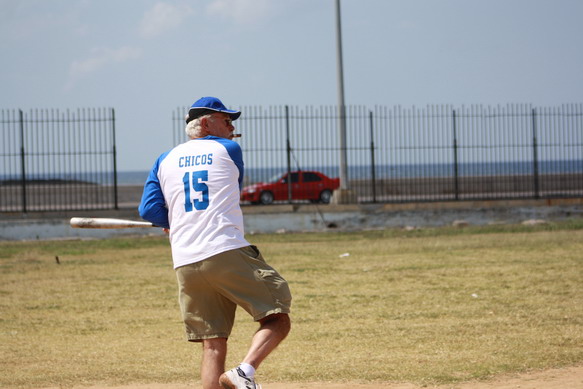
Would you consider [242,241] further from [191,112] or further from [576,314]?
[576,314]

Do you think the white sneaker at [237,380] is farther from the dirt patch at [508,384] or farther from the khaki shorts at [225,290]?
the dirt patch at [508,384]

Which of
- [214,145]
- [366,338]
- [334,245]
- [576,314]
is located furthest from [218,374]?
[334,245]

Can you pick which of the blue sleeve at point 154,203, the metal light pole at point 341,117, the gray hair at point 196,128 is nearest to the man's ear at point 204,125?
the gray hair at point 196,128

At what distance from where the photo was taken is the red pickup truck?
76.2 feet

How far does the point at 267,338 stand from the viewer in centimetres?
473

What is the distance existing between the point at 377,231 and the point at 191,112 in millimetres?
15398

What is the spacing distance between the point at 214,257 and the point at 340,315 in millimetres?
4805

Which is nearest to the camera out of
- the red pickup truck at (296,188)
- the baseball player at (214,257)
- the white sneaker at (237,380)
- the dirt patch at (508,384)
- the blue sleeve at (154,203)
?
the white sneaker at (237,380)

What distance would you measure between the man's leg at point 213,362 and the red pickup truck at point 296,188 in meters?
17.9

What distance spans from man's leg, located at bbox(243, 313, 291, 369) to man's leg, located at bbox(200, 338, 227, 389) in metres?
0.18

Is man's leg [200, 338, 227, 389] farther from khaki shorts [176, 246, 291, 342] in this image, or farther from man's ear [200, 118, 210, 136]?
man's ear [200, 118, 210, 136]

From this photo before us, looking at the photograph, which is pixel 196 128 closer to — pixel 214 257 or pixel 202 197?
pixel 202 197

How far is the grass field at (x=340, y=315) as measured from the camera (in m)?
6.78

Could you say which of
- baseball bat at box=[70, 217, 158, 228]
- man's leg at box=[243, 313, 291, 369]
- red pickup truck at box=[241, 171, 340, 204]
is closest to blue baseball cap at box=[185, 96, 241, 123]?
baseball bat at box=[70, 217, 158, 228]
